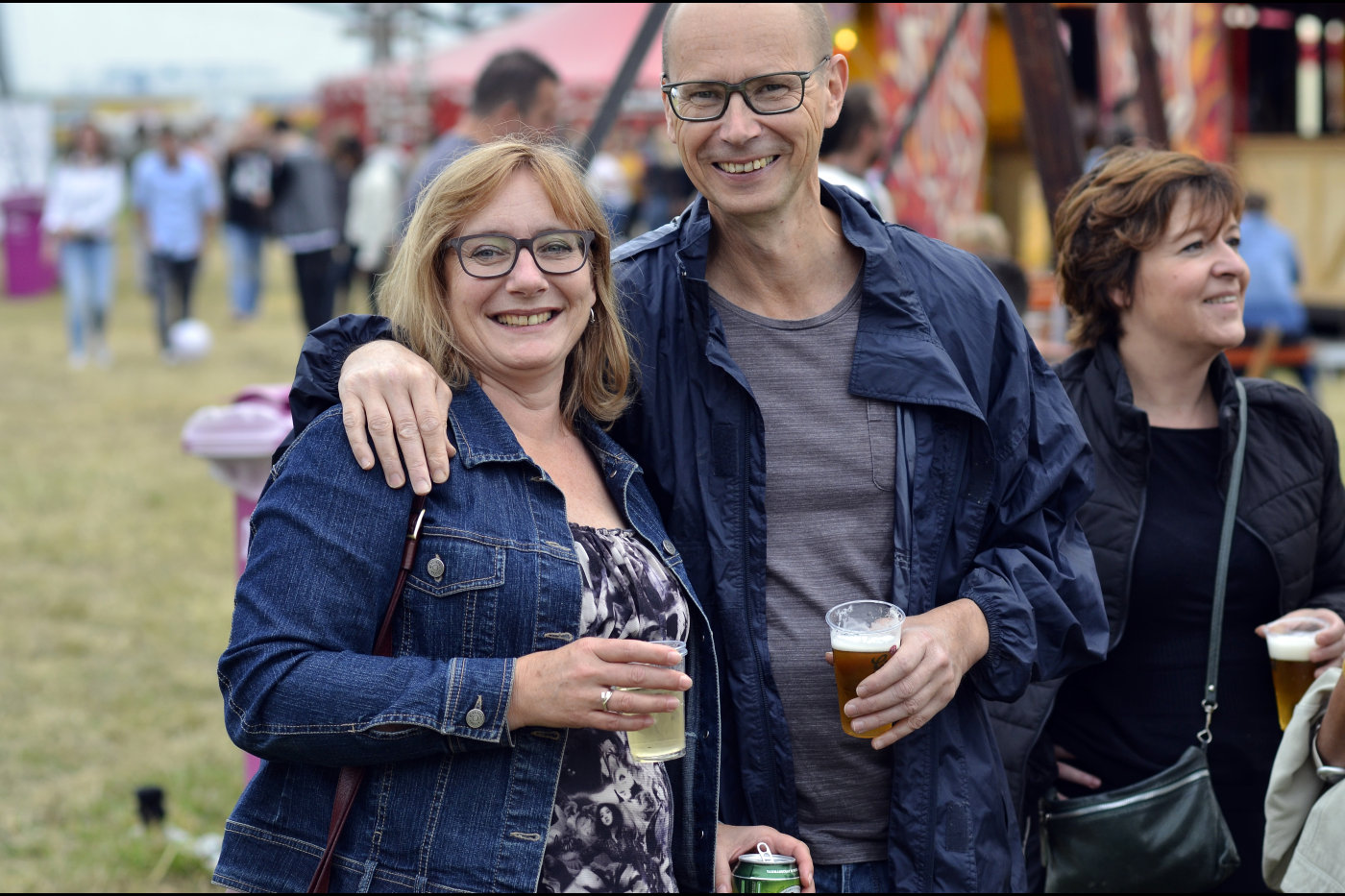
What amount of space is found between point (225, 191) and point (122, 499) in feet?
26.7

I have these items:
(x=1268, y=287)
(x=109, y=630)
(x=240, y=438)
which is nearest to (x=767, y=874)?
(x=240, y=438)

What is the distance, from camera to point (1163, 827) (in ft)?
8.79

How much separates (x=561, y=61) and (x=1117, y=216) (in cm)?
1857

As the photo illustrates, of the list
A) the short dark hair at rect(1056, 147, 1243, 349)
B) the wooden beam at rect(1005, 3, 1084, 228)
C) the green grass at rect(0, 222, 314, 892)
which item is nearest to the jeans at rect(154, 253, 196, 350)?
the green grass at rect(0, 222, 314, 892)

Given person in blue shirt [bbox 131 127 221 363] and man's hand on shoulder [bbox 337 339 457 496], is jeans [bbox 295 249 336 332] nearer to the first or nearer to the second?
person in blue shirt [bbox 131 127 221 363]

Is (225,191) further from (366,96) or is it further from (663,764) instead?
(663,764)

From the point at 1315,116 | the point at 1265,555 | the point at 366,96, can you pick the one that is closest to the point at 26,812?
the point at 1265,555

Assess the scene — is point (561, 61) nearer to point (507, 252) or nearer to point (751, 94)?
point (751, 94)

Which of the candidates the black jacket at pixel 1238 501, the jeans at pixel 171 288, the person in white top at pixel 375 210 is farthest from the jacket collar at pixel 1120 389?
the jeans at pixel 171 288

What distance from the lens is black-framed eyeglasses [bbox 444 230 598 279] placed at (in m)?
2.10

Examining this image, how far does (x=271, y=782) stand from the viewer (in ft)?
6.27

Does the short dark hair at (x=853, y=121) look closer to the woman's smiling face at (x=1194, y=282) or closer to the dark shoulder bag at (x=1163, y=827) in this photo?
the woman's smiling face at (x=1194, y=282)

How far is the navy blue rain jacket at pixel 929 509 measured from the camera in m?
2.29

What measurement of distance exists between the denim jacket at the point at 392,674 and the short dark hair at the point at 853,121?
4.48 metres
